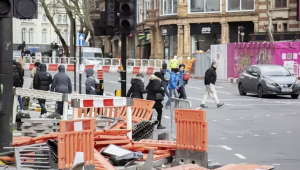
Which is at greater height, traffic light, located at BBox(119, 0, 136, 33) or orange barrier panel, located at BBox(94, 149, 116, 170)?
traffic light, located at BBox(119, 0, 136, 33)

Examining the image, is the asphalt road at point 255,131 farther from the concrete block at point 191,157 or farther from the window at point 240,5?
the window at point 240,5

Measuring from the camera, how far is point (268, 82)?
95.4 ft

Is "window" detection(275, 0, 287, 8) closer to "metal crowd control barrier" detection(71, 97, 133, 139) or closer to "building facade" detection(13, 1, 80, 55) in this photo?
"metal crowd control barrier" detection(71, 97, 133, 139)

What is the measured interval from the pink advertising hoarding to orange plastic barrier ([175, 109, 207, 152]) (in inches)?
1102

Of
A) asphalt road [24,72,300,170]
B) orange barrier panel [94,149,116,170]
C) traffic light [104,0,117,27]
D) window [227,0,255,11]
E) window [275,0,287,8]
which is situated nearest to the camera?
orange barrier panel [94,149,116,170]

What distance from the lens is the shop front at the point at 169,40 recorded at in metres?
62.1

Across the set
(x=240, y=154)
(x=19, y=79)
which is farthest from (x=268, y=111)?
(x=240, y=154)

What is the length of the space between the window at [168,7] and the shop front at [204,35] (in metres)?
2.63

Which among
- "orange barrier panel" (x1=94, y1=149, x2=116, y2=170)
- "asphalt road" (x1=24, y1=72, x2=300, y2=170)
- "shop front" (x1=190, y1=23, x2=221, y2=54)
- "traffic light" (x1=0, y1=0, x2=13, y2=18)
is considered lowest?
"asphalt road" (x1=24, y1=72, x2=300, y2=170)

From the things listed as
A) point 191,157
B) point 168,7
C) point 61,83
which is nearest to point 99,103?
point 191,157

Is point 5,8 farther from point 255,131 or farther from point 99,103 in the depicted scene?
point 255,131

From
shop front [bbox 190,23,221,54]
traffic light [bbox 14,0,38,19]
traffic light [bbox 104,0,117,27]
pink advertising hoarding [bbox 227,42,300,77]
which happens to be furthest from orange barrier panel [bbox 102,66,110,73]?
traffic light [bbox 14,0,38,19]

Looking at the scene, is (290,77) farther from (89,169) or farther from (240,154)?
(89,169)

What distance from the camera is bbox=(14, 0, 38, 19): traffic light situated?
9914mm
